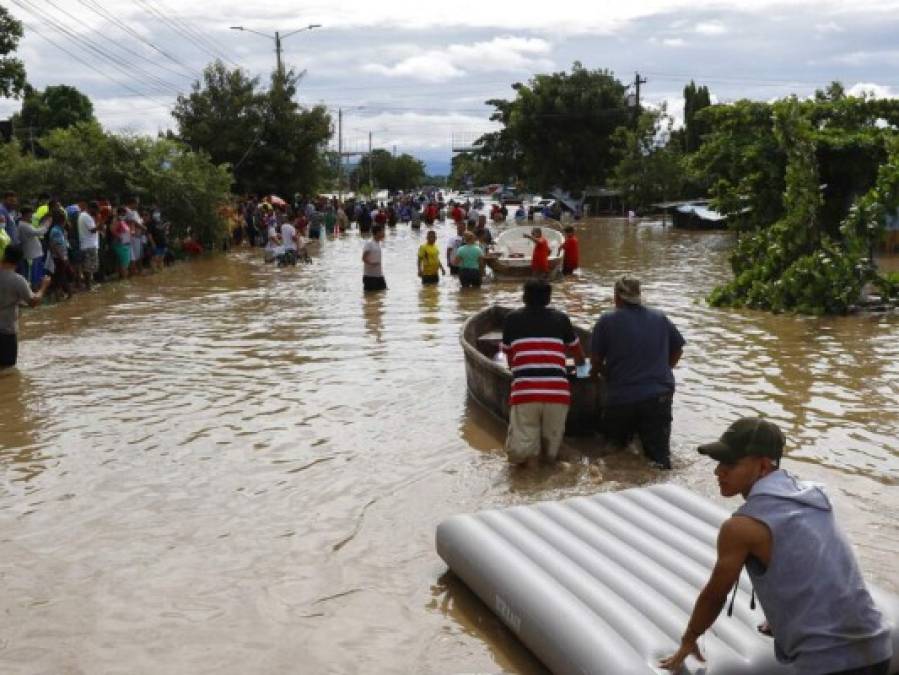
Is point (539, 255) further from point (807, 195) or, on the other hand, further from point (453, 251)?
point (807, 195)

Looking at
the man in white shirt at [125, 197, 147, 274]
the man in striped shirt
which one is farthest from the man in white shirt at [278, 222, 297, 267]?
the man in striped shirt

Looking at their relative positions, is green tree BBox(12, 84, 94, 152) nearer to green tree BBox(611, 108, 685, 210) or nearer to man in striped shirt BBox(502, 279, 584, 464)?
green tree BBox(611, 108, 685, 210)

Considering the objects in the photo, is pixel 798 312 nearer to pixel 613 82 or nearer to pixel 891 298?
pixel 891 298

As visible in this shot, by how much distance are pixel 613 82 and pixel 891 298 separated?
53.4 metres

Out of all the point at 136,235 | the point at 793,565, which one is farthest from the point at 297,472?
the point at 136,235

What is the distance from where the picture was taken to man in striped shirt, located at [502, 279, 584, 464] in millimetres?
8344

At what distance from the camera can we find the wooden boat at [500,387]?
932 centimetres

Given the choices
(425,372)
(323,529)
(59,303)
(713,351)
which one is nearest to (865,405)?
(713,351)

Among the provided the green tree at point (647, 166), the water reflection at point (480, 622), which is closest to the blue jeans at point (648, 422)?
the water reflection at point (480, 622)

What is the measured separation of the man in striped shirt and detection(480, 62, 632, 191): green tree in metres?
59.5

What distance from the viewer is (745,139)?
21.6 metres

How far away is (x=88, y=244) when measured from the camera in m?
21.0

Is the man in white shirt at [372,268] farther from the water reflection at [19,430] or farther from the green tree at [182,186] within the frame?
the green tree at [182,186]

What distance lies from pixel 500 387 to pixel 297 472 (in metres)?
2.30
